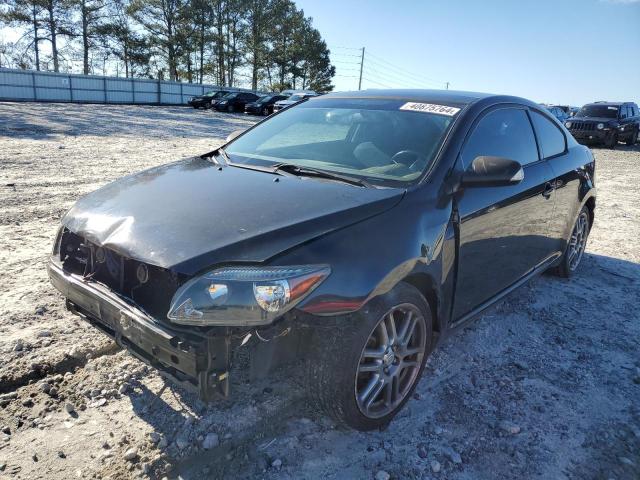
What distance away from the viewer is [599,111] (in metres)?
20.5

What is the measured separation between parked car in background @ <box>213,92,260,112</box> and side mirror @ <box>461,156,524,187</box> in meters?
32.8

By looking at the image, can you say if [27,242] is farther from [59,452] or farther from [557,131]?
[557,131]

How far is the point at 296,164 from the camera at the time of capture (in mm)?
3201

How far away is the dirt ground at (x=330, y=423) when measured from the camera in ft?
7.82

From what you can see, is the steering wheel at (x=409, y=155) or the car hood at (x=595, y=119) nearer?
the steering wheel at (x=409, y=155)

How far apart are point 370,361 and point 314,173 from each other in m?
1.15

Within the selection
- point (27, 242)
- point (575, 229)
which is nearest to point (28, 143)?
point (27, 242)

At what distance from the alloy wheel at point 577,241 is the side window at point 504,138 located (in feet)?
4.78

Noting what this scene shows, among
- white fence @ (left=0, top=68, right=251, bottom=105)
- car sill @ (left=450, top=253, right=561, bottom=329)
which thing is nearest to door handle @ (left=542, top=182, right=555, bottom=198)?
car sill @ (left=450, top=253, right=561, bottom=329)

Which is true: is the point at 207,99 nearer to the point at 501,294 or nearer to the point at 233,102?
the point at 233,102

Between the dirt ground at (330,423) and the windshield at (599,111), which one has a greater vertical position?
the windshield at (599,111)

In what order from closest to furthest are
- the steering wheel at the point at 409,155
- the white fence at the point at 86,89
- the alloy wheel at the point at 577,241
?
the steering wheel at the point at 409,155
the alloy wheel at the point at 577,241
the white fence at the point at 86,89

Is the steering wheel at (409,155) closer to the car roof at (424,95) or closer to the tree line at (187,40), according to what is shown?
the car roof at (424,95)

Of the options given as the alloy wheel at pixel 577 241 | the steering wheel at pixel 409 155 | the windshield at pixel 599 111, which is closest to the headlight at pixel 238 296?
the steering wheel at pixel 409 155
